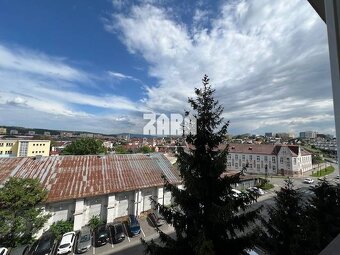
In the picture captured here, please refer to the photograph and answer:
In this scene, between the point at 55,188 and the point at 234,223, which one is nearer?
the point at 234,223

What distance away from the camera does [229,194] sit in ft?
24.5

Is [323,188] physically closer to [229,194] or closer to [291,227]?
[291,227]

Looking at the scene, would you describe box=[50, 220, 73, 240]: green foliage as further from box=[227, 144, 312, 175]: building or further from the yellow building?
the yellow building

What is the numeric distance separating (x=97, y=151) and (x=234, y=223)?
4008cm

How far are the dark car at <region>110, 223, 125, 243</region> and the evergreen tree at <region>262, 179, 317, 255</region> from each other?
37.7ft

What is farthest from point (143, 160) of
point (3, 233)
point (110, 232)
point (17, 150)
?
point (17, 150)

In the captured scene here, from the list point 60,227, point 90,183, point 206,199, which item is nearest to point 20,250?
point 60,227

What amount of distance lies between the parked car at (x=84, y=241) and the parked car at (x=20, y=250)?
3.40 meters

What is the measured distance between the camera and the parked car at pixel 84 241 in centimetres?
1545

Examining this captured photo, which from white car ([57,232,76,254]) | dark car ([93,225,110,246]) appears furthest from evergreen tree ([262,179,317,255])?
white car ([57,232,76,254])

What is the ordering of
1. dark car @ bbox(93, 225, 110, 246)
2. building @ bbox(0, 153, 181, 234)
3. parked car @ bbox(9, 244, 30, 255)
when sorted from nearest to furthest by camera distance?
1. parked car @ bbox(9, 244, 30, 255)
2. dark car @ bbox(93, 225, 110, 246)
3. building @ bbox(0, 153, 181, 234)

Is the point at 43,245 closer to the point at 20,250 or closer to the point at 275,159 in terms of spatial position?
the point at 20,250

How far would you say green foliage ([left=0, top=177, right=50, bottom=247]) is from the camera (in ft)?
45.1

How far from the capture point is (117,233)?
17.3 m
